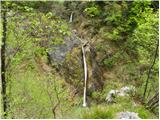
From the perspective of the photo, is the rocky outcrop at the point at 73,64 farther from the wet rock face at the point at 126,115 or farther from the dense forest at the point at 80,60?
the wet rock face at the point at 126,115

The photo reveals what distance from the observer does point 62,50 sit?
9914mm

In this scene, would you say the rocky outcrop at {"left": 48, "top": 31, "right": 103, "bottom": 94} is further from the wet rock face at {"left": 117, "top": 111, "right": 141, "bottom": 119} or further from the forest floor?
the wet rock face at {"left": 117, "top": 111, "right": 141, "bottom": 119}

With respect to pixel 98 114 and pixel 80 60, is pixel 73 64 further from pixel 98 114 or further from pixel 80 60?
pixel 98 114

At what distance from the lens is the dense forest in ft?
15.7

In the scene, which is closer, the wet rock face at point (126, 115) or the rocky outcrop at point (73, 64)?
the wet rock face at point (126, 115)

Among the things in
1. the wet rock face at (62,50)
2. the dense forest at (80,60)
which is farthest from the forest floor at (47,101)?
the wet rock face at (62,50)

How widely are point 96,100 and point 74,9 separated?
11.9 ft

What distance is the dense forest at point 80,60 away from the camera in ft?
15.7

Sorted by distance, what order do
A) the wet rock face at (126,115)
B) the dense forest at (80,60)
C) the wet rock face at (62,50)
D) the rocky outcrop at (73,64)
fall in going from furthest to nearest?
the wet rock face at (62,50), the rocky outcrop at (73,64), the dense forest at (80,60), the wet rock face at (126,115)

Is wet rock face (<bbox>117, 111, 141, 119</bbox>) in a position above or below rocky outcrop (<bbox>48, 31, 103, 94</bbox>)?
above

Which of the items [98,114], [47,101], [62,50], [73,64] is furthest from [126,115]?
[62,50]

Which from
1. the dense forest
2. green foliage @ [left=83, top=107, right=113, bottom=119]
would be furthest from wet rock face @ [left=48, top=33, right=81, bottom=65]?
green foliage @ [left=83, top=107, right=113, bottom=119]

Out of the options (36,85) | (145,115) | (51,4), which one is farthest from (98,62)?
(145,115)

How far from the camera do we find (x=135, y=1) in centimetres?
1107
